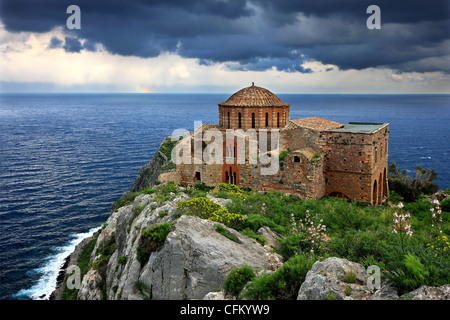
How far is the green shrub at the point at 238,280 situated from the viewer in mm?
11445

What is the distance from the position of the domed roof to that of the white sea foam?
2697 cm

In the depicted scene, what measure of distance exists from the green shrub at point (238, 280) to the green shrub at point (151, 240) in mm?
4585

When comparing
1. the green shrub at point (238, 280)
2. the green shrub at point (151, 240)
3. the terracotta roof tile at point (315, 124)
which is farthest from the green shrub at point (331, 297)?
the terracotta roof tile at point (315, 124)

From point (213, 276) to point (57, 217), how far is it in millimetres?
46291

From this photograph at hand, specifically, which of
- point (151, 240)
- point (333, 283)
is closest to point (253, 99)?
point (151, 240)

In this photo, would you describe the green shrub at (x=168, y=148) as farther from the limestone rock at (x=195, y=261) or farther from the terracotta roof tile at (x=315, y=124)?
the limestone rock at (x=195, y=261)

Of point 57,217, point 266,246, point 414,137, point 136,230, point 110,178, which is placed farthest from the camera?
point 414,137

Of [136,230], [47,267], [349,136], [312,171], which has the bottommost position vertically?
[47,267]

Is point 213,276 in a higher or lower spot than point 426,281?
lower

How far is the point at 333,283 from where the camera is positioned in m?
9.66

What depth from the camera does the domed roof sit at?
125ft
